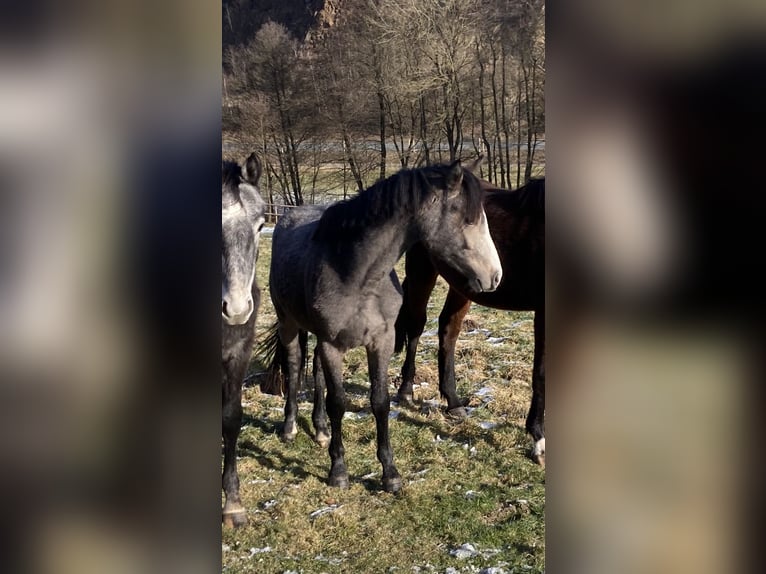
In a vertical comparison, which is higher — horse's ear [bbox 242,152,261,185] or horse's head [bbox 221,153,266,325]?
horse's ear [bbox 242,152,261,185]

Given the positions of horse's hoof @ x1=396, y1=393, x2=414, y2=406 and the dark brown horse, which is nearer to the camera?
the dark brown horse

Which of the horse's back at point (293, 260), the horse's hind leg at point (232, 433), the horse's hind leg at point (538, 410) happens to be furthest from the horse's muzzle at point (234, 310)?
the horse's hind leg at point (538, 410)

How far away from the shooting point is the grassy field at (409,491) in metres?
2.16

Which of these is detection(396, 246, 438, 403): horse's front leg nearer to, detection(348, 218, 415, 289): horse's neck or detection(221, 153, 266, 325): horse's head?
detection(348, 218, 415, 289): horse's neck

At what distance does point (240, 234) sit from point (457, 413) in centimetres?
223

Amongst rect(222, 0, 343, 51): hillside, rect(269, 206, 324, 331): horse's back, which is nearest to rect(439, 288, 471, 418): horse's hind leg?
rect(269, 206, 324, 331): horse's back

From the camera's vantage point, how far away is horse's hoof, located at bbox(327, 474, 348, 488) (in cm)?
278

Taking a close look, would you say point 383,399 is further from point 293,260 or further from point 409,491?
point 293,260

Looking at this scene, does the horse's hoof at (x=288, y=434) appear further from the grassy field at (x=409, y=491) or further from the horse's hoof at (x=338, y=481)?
the horse's hoof at (x=338, y=481)

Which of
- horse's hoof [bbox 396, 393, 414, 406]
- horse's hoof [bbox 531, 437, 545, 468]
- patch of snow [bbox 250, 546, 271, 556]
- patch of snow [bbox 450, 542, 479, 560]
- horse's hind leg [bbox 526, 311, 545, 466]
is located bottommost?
patch of snow [bbox 250, 546, 271, 556]

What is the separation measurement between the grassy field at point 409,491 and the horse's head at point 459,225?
101 cm
